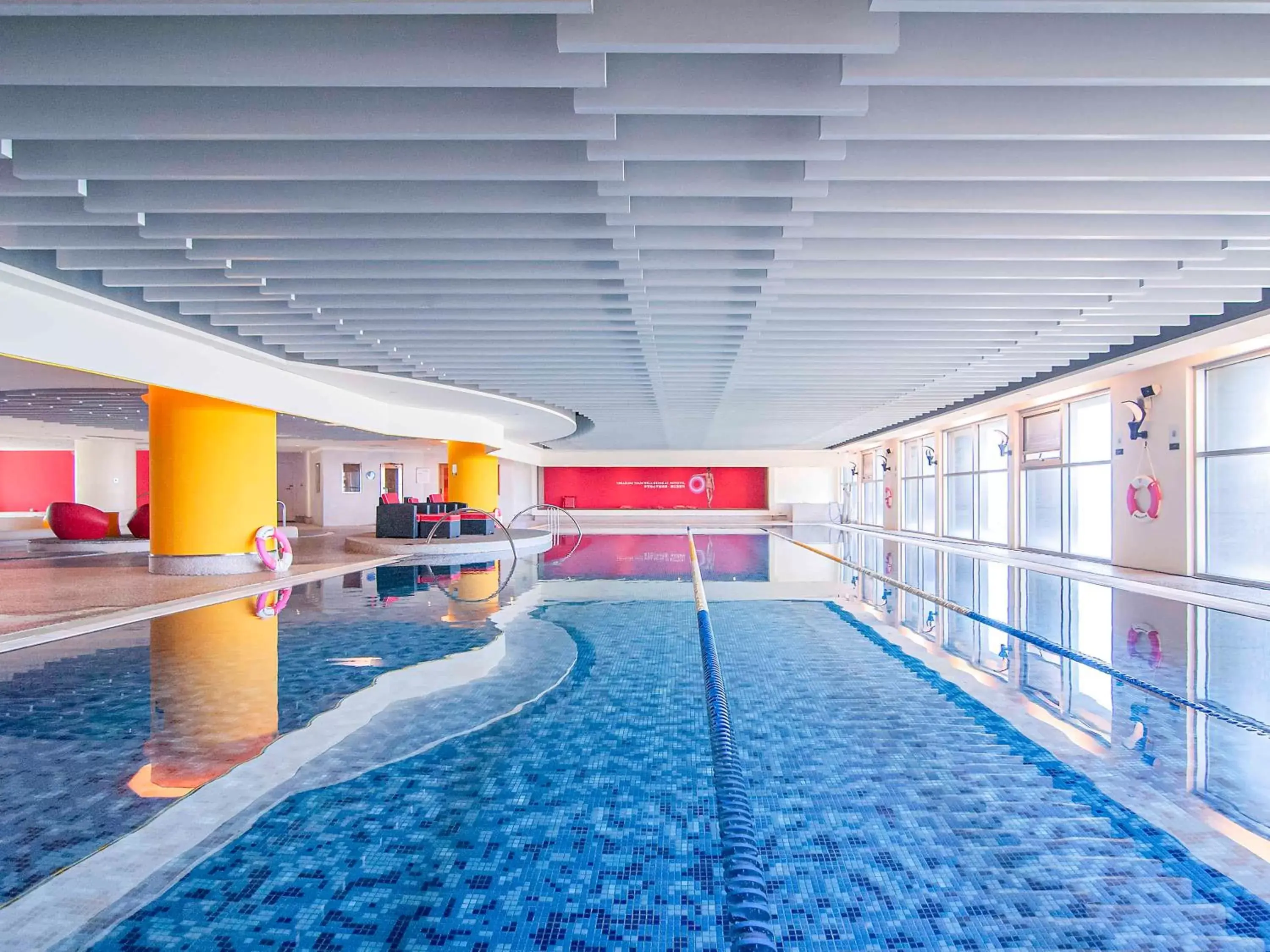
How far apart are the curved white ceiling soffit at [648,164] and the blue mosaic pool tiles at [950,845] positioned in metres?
2.90

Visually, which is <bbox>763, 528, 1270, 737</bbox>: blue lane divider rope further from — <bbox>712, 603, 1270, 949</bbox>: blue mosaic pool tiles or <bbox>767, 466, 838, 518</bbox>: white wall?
<bbox>767, 466, 838, 518</bbox>: white wall

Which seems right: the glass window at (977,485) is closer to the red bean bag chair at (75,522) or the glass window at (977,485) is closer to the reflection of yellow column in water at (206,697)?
the reflection of yellow column in water at (206,697)

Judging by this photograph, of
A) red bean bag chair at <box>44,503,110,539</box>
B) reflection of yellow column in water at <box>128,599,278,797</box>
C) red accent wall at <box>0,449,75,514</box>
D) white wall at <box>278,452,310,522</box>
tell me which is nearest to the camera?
reflection of yellow column in water at <box>128,599,278,797</box>

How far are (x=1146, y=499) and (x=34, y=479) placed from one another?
28.9 meters

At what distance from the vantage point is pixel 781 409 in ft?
47.0

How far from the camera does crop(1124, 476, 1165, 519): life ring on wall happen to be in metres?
9.65

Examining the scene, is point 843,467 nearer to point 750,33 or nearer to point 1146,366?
point 1146,366

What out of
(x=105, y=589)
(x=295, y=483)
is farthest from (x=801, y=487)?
(x=105, y=589)

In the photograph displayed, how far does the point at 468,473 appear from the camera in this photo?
1664 cm

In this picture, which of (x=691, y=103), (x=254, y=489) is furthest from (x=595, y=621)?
(x=254, y=489)

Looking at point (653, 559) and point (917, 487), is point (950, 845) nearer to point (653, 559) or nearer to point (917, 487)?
point (653, 559)

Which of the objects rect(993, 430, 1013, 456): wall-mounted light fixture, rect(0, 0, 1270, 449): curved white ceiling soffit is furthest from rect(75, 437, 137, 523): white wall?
rect(993, 430, 1013, 456): wall-mounted light fixture

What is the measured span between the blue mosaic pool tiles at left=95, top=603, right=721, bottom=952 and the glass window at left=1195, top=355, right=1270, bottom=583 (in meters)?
8.52

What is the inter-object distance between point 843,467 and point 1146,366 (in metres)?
20.3
